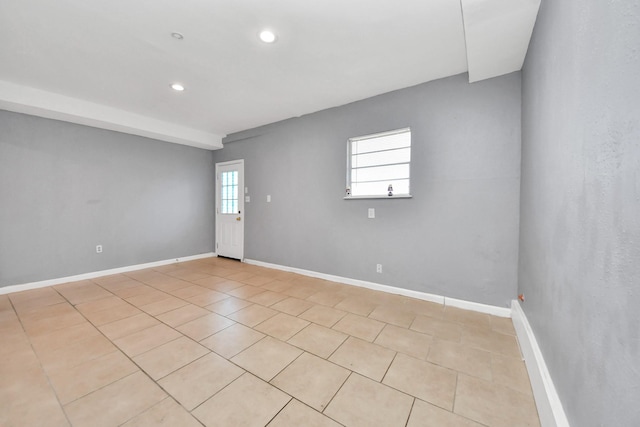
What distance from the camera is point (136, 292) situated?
3260mm

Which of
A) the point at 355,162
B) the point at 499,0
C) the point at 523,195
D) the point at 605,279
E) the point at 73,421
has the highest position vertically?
the point at 499,0

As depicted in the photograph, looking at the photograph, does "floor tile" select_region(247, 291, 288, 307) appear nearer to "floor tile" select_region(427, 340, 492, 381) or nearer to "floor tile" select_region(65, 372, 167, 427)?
"floor tile" select_region(65, 372, 167, 427)

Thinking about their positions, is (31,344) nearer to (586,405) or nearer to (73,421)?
(73,421)

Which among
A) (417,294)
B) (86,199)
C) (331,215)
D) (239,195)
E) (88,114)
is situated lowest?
(417,294)

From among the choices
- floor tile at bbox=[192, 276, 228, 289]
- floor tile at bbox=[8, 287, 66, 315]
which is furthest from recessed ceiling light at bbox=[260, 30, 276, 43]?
floor tile at bbox=[8, 287, 66, 315]

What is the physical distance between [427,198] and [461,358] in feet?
5.62

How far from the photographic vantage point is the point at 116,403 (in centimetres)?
142

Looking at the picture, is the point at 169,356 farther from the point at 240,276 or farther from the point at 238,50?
the point at 238,50

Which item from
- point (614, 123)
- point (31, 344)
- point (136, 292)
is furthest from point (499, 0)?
point (136, 292)

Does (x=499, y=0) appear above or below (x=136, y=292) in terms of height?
above

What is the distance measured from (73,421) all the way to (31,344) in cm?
133

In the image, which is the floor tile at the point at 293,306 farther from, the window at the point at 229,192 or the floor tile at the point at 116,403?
the window at the point at 229,192

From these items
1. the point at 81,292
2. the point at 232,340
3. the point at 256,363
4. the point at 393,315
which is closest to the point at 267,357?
the point at 256,363

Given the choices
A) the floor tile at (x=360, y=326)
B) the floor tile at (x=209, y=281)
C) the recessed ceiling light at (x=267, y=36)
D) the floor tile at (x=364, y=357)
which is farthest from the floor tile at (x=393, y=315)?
the recessed ceiling light at (x=267, y=36)
